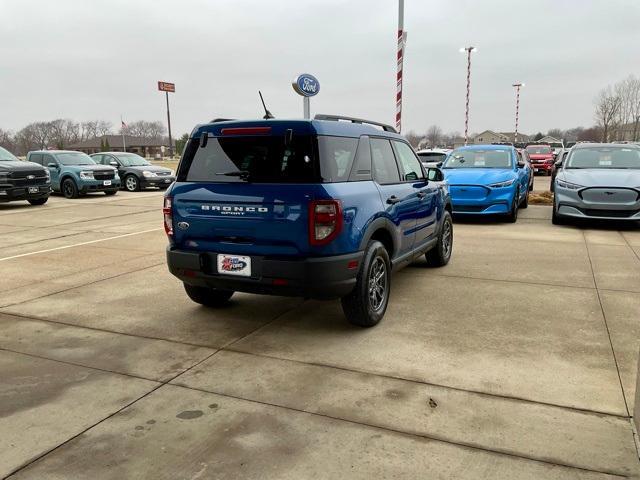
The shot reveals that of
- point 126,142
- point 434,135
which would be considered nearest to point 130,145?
point 126,142

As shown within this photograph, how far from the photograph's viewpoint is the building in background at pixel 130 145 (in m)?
107

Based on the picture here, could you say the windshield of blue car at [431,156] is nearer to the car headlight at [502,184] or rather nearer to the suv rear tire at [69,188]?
the car headlight at [502,184]

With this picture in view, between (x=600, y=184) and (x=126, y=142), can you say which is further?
(x=126, y=142)

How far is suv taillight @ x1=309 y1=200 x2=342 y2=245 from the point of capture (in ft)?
12.9

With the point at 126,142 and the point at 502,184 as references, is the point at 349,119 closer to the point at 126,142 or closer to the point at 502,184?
the point at 502,184

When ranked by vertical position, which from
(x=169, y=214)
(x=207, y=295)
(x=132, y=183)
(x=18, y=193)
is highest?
(x=169, y=214)

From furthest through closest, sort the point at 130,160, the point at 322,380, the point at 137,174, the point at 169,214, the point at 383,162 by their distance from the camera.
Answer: the point at 130,160 < the point at 137,174 < the point at 383,162 < the point at 169,214 < the point at 322,380

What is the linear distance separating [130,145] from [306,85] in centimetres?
10649

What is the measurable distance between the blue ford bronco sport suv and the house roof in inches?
4375

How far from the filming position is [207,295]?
206 inches

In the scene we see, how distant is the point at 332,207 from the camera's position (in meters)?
3.97

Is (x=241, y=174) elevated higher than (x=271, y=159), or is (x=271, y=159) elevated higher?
(x=271, y=159)

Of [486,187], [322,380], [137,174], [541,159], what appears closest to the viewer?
[322,380]

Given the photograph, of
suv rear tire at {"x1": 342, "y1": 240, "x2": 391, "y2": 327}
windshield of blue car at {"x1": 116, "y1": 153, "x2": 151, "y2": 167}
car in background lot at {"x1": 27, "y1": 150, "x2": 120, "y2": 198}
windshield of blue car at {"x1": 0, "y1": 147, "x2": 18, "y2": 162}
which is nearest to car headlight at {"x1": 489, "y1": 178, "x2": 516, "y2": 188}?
suv rear tire at {"x1": 342, "y1": 240, "x2": 391, "y2": 327}
